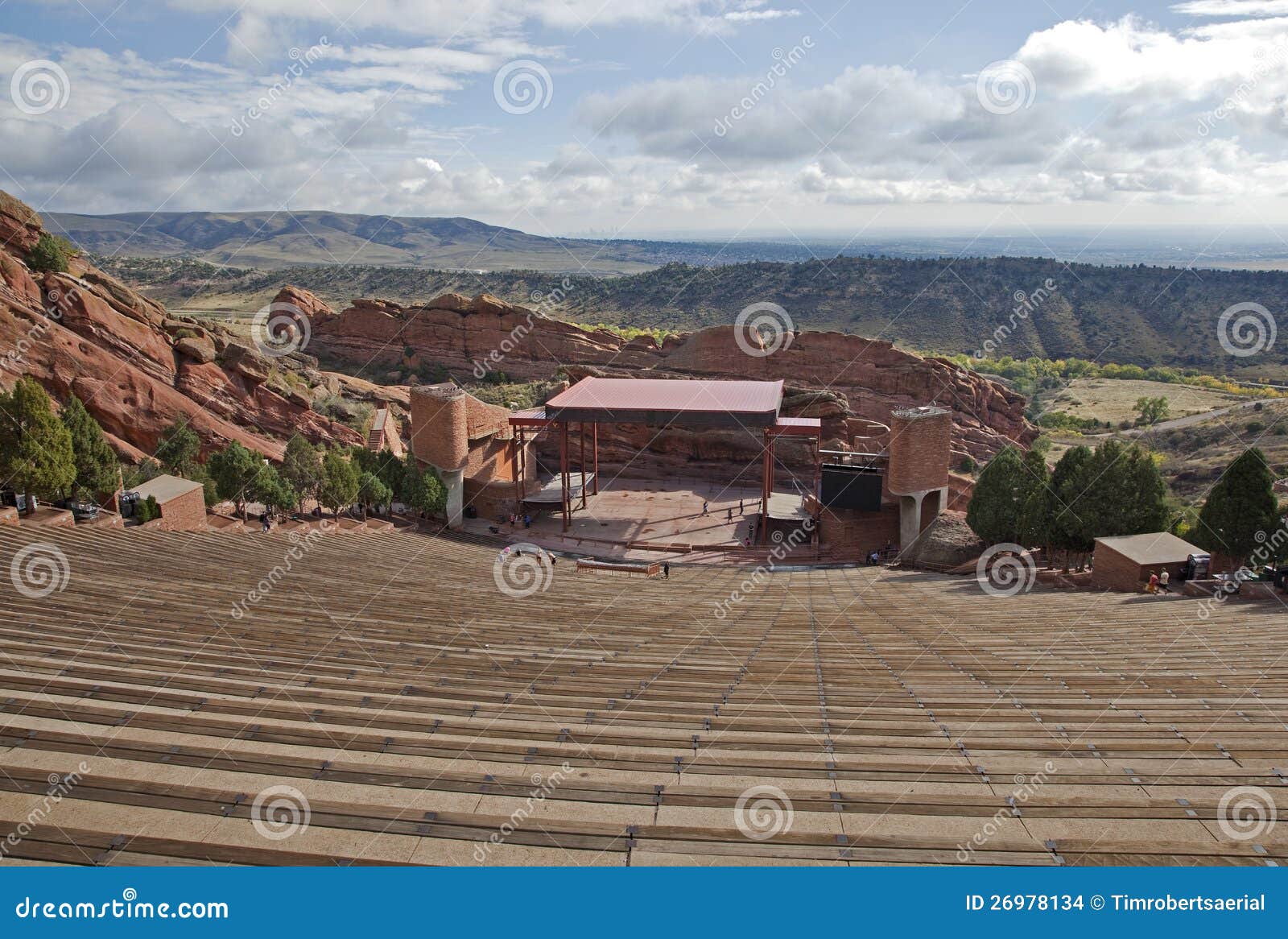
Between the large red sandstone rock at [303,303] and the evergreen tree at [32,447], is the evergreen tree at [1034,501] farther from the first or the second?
the large red sandstone rock at [303,303]

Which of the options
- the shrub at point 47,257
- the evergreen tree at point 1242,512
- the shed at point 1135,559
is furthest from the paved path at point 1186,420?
the shrub at point 47,257

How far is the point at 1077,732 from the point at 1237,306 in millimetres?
110686

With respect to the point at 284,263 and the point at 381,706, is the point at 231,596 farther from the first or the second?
the point at 284,263

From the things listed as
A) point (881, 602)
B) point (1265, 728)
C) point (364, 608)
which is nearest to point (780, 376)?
point (881, 602)

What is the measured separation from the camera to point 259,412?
126ft

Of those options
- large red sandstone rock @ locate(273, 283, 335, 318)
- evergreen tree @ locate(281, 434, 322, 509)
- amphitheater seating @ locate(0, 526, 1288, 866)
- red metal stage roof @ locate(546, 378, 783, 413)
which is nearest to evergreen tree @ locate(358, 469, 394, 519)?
evergreen tree @ locate(281, 434, 322, 509)

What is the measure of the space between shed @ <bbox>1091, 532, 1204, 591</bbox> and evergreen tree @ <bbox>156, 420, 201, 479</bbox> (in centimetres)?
2977

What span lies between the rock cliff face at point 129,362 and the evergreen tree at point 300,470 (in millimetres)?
6142

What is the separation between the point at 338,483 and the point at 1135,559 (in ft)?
78.9

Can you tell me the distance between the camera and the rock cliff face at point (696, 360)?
4716cm

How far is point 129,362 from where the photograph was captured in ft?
110

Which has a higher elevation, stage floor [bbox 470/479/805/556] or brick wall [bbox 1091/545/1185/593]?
brick wall [bbox 1091/545/1185/593]

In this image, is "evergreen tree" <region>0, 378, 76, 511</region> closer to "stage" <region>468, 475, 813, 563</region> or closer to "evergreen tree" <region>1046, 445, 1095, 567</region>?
"stage" <region>468, 475, 813, 563</region>

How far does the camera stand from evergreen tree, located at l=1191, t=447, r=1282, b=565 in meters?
21.5
